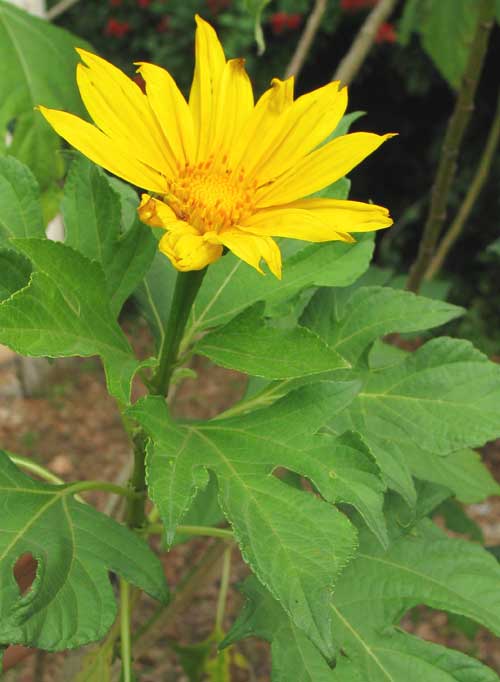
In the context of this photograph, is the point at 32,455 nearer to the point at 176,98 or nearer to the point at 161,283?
the point at 161,283

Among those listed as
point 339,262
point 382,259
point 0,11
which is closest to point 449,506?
point 339,262

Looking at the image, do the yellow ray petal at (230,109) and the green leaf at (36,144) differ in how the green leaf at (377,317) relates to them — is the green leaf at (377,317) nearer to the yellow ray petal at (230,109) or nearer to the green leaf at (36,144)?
the yellow ray petal at (230,109)

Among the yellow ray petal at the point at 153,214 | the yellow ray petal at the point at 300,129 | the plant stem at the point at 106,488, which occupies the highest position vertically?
the yellow ray petal at the point at 300,129

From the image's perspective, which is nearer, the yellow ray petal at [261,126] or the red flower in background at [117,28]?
the yellow ray petal at [261,126]

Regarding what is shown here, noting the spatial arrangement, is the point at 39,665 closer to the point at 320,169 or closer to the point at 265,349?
the point at 265,349

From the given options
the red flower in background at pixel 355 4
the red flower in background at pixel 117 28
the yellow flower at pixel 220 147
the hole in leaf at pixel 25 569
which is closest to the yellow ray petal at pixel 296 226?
the yellow flower at pixel 220 147
